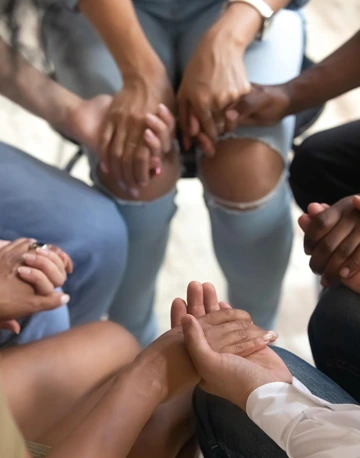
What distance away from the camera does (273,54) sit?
0.88 meters

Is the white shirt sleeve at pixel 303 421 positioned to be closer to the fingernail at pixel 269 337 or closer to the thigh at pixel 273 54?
the fingernail at pixel 269 337

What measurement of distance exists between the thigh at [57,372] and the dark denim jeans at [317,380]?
5.1 inches

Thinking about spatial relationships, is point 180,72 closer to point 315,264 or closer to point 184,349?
point 315,264

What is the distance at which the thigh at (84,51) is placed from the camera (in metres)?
0.89

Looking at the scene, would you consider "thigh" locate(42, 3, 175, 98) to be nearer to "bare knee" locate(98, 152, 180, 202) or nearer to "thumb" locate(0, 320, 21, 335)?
"bare knee" locate(98, 152, 180, 202)

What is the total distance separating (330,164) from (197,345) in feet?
1.35

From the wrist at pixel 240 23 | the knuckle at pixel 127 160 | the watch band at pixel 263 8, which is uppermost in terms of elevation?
the watch band at pixel 263 8

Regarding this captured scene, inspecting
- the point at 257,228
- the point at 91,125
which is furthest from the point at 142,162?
the point at 257,228

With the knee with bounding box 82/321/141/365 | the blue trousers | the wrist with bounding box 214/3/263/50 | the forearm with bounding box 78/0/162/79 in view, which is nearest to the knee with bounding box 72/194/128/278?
the blue trousers

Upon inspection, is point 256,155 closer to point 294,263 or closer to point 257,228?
point 257,228

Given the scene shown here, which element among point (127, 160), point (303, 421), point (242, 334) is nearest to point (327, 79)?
point (127, 160)

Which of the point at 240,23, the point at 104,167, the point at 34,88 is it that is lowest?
the point at 104,167

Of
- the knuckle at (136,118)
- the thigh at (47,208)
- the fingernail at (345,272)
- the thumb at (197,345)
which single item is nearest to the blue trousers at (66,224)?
the thigh at (47,208)

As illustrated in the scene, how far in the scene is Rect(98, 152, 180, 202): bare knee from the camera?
2.83 feet
